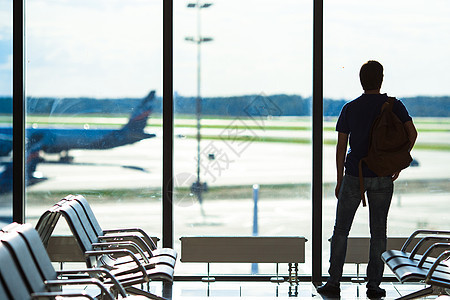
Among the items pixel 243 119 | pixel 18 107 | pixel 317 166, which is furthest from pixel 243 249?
pixel 18 107

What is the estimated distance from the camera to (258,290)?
5.40 m

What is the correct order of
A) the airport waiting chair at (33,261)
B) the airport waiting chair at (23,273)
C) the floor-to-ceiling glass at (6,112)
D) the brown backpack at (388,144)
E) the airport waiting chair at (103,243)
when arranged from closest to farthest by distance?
the airport waiting chair at (23,273) < the airport waiting chair at (33,261) < the airport waiting chair at (103,243) < the brown backpack at (388,144) < the floor-to-ceiling glass at (6,112)

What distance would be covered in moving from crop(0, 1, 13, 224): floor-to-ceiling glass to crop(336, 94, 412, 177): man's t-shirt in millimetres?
2718

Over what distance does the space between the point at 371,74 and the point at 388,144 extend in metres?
0.48

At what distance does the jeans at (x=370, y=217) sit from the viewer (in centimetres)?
474

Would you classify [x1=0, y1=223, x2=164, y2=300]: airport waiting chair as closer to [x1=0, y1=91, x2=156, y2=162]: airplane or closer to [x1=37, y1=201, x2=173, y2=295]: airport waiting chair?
[x1=37, y1=201, x2=173, y2=295]: airport waiting chair

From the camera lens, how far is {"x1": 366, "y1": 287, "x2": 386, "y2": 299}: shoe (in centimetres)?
491

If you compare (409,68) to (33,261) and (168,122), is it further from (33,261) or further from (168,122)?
(33,261)

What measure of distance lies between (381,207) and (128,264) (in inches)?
68.4

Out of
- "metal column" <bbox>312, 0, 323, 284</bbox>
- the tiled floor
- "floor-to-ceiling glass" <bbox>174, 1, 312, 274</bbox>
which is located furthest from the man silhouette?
"floor-to-ceiling glass" <bbox>174, 1, 312, 274</bbox>

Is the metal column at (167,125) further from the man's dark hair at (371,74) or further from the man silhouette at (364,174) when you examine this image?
the man's dark hair at (371,74)

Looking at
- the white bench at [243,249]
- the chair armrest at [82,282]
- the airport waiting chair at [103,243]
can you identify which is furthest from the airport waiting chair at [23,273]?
the white bench at [243,249]

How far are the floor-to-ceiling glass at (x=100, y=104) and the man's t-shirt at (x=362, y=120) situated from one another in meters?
1.65

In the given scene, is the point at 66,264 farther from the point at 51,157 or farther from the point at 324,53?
the point at 324,53
